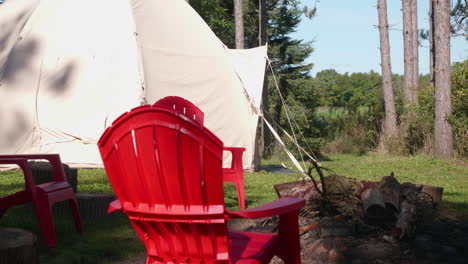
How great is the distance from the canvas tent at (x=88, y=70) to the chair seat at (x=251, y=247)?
6150 mm

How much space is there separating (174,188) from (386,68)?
16324 mm

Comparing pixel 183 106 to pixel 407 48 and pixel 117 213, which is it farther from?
pixel 407 48

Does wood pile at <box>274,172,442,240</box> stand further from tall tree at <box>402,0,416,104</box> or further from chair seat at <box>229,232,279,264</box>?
tall tree at <box>402,0,416,104</box>

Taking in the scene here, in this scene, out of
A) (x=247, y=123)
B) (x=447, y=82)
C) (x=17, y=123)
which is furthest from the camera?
(x=447, y=82)

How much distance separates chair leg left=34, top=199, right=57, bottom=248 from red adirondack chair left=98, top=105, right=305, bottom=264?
6.68 feet

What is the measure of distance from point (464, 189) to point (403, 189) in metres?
3.54

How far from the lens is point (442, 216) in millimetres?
4730

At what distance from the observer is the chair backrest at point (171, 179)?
2.37 m

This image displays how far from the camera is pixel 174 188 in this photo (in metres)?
2.45

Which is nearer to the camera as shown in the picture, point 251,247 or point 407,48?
point 251,247

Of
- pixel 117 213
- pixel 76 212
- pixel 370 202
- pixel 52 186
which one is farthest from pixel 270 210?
pixel 117 213

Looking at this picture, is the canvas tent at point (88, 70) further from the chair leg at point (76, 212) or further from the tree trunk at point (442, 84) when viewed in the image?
the tree trunk at point (442, 84)

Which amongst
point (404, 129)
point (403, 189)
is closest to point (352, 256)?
point (403, 189)

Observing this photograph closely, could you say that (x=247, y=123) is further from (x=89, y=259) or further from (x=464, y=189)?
(x=89, y=259)
